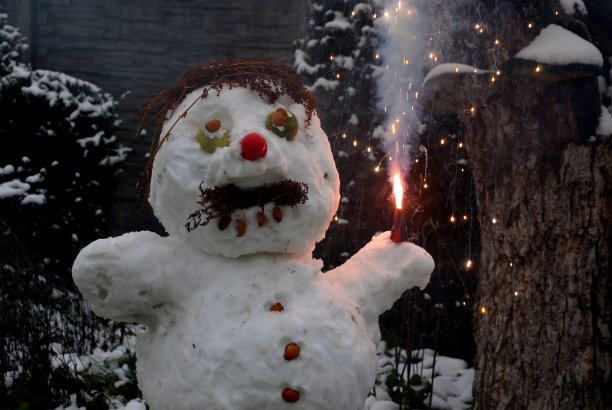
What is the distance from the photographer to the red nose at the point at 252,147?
146 centimetres

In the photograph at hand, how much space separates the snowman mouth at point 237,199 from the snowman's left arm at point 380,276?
1.27 feet

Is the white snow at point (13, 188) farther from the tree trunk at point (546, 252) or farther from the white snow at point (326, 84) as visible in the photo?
the tree trunk at point (546, 252)

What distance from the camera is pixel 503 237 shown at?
266cm

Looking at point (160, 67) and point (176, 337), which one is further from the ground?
point (160, 67)

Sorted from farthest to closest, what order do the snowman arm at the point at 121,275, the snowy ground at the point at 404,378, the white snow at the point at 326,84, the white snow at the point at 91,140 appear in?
1. the white snow at the point at 91,140
2. the white snow at the point at 326,84
3. the snowy ground at the point at 404,378
4. the snowman arm at the point at 121,275

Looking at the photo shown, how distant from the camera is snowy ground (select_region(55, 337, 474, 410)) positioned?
119 inches

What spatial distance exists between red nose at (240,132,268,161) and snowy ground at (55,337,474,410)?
2.05m

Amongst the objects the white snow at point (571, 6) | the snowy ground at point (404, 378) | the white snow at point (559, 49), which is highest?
the white snow at point (571, 6)

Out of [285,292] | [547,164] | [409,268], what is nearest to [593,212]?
[547,164]

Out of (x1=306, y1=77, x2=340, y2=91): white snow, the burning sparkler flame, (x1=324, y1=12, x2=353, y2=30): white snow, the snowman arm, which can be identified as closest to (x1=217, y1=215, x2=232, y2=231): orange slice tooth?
the snowman arm

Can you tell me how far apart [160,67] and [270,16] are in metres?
1.55

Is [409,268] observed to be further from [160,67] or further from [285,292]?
[160,67]

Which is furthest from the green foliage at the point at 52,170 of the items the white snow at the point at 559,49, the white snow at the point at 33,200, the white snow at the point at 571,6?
the white snow at the point at 571,6

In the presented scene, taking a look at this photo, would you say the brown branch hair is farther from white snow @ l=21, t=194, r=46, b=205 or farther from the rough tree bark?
white snow @ l=21, t=194, r=46, b=205
